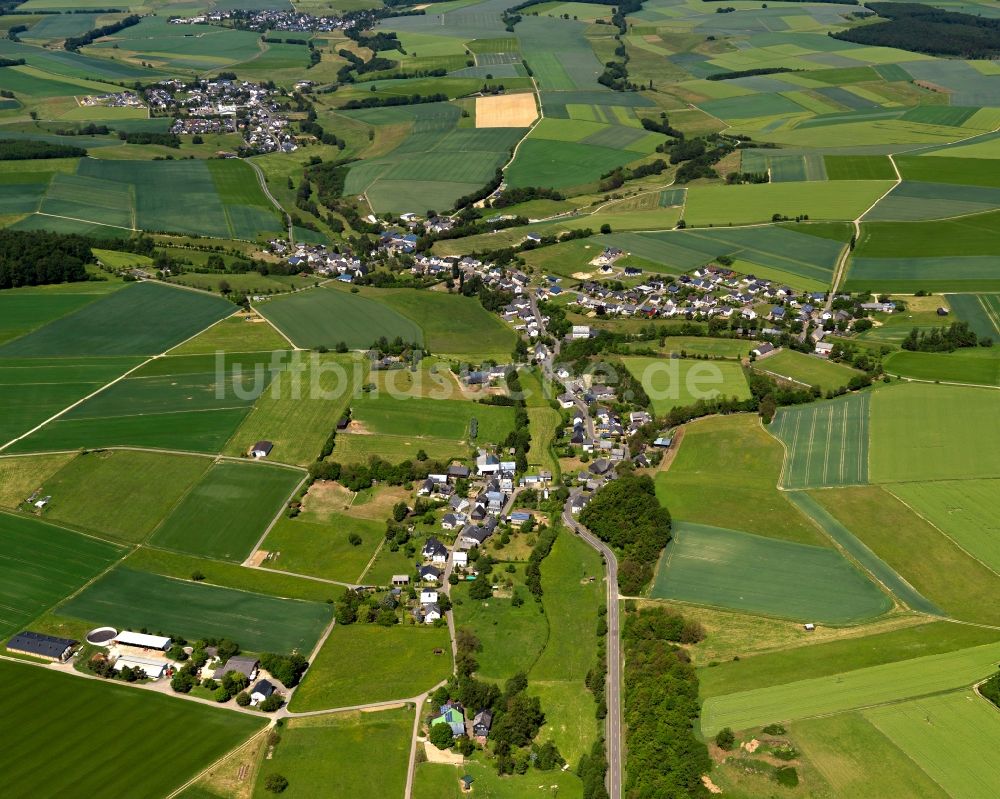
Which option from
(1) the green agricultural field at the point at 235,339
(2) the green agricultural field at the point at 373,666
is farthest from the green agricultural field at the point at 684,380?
(1) the green agricultural field at the point at 235,339

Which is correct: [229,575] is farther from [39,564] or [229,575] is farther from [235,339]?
[235,339]

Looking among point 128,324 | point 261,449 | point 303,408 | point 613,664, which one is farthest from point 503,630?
point 128,324

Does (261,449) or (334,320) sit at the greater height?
(261,449)

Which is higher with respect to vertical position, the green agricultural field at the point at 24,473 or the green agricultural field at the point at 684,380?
the green agricultural field at the point at 684,380

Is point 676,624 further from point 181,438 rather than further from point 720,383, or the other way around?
point 181,438

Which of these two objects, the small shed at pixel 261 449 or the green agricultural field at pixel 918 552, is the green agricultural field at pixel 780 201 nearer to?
the green agricultural field at pixel 918 552

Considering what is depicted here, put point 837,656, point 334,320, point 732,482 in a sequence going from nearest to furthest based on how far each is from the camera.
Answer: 1. point 837,656
2. point 732,482
3. point 334,320

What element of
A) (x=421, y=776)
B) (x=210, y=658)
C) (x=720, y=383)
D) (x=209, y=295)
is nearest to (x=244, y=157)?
(x=209, y=295)
